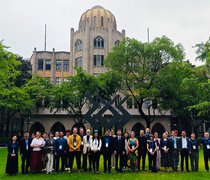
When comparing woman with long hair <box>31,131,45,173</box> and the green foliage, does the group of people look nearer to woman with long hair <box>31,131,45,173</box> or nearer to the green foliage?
woman with long hair <box>31,131,45,173</box>

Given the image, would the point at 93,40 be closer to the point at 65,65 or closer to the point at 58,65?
the point at 65,65

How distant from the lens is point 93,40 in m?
44.0

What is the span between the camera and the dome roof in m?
45.3

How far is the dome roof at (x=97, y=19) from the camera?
45.3 m

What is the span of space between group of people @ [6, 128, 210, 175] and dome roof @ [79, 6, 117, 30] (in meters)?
33.5

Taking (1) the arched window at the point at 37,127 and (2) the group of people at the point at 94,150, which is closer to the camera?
(2) the group of people at the point at 94,150

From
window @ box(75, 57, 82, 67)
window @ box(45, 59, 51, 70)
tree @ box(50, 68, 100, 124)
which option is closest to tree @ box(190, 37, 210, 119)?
tree @ box(50, 68, 100, 124)

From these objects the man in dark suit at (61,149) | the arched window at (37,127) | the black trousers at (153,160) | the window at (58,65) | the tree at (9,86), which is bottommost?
the black trousers at (153,160)

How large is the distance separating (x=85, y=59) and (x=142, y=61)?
501 inches

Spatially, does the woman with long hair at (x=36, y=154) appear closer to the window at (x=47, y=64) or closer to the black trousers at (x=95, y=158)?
the black trousers at (x=95, y=158)

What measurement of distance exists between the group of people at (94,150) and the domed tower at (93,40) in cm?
3012

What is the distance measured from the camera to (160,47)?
30.7 meters

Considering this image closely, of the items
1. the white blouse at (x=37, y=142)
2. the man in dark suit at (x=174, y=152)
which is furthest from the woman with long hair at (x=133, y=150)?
the white blouse at (x=37, y=142)

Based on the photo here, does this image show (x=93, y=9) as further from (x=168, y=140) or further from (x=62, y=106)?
(x=168, y=140)
